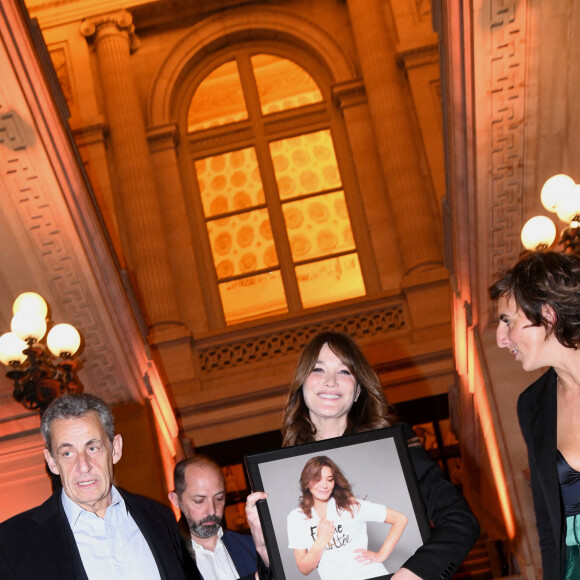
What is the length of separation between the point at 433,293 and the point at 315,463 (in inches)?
379

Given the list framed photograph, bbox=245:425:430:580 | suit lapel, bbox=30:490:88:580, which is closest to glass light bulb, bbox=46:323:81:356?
suit lapel, bbox=30:490:88:580

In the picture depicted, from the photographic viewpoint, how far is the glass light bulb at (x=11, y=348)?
614 centimetres

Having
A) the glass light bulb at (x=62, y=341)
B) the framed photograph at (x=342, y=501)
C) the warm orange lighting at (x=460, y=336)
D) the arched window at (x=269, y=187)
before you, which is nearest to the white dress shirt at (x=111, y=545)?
the framed photograph at (x=342, y=501)

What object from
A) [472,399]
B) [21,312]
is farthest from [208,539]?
[472,399]

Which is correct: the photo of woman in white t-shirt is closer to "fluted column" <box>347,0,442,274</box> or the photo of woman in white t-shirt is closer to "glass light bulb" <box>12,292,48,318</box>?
"glass light bulb" <box>12,292,48,318</box>

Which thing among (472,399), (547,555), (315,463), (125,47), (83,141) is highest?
(125,47)

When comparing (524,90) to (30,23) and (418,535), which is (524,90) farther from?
(418,535)

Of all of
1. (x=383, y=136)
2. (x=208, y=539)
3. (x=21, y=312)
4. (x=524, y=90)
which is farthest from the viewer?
(x=383, y=136)

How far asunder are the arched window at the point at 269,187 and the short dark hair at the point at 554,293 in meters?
10.1

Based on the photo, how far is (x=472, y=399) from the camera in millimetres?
8719

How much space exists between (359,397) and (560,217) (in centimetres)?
401

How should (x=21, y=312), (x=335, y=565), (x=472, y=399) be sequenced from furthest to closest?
(x=472, y=399), (x=21, y=312), (x=335, y=565)

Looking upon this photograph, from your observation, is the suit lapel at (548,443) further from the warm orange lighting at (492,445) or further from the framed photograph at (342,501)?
the warm orange lighting at (492,445)

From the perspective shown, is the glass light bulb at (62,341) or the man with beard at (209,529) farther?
the glass light bulb at (62,341)
